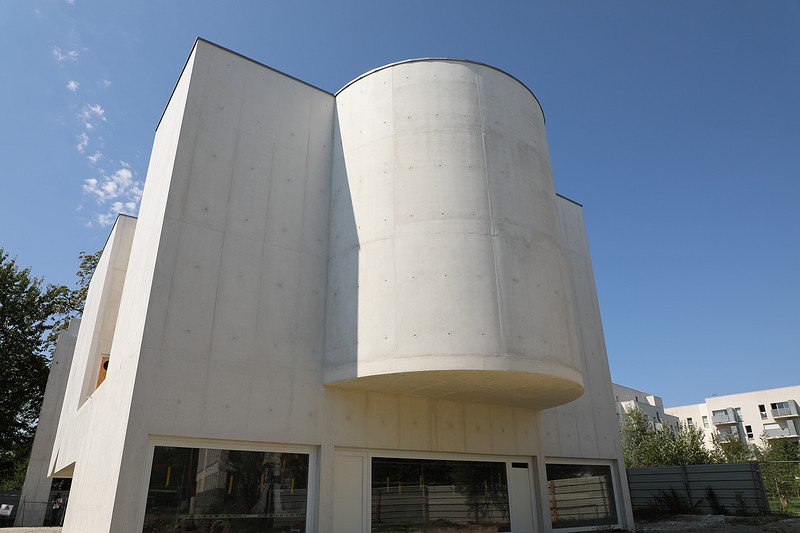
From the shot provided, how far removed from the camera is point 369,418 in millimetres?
10211

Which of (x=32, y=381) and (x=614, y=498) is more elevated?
(x=32, y=381)

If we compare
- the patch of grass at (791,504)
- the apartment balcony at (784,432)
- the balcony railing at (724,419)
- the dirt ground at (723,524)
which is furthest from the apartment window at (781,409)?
the dirt ground at (723,524)

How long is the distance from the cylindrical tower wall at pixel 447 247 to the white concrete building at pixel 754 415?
5897 centimetres

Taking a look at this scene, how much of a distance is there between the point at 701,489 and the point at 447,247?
558 inches

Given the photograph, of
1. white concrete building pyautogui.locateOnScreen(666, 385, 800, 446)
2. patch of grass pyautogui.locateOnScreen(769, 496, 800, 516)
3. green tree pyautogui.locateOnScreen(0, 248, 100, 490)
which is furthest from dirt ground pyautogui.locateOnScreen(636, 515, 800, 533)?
white concrete building pyautogui.locateOnScreen(666, 385, 800, 446)

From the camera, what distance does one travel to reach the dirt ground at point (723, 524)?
39.7ft

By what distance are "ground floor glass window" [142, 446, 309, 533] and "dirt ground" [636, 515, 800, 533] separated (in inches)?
371

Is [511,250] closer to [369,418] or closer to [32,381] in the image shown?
[369,418]

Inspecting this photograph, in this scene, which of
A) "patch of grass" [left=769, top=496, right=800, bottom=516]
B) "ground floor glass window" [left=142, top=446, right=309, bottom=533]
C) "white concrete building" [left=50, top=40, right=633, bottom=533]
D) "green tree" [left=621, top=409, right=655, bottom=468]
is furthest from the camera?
"green tree" [left=621, top=409, right=655, bottom=468]

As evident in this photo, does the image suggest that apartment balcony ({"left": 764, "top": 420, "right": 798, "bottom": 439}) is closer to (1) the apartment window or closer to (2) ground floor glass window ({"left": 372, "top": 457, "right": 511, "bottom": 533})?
(1) the apartment window

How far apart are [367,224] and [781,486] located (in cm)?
2591

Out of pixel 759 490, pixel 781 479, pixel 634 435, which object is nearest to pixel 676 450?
pixel 781 479

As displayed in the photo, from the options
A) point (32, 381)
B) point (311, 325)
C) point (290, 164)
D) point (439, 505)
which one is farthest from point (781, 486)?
point (32, 381)

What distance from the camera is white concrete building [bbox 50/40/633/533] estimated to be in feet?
28.1
